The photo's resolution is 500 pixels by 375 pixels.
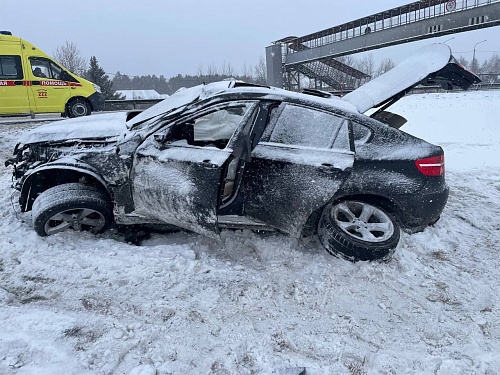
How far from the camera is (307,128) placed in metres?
3.48

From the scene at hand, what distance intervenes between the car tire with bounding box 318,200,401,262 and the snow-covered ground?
0.44 feet

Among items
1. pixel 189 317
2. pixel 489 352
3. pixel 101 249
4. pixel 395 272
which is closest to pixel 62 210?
pixel 101 249

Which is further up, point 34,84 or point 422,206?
point 34,84

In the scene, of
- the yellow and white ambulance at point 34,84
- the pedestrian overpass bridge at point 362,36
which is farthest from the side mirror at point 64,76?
the pedestrian overpass bridge at point 362,36

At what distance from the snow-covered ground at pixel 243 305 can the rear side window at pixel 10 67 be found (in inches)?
357

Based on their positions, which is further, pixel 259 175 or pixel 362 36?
pixel 362 36

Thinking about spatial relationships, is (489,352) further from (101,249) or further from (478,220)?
(101,249)

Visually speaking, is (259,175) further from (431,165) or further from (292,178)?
(431,165)

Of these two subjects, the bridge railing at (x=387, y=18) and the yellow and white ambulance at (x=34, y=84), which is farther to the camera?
the bridge railing at (x=387, y=18)

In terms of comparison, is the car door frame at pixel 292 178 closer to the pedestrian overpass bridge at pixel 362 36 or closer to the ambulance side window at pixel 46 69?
the ambulance side window at pixel 46 69

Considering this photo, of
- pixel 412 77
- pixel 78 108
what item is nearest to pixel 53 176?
pixel 412 77

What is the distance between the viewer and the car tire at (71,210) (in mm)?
3613

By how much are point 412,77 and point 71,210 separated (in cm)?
381

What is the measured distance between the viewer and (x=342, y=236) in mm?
3389
